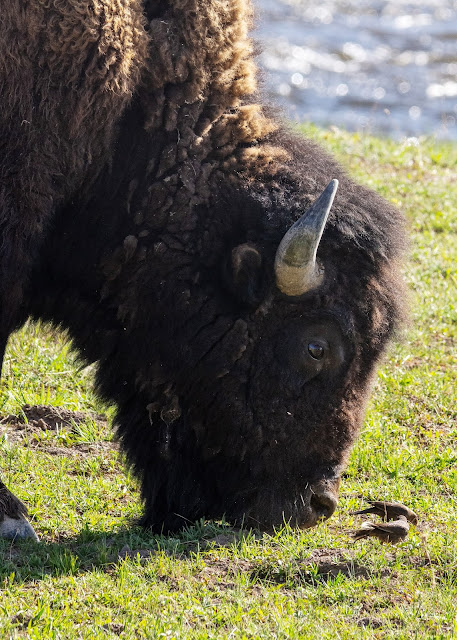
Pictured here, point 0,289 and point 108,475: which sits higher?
point 0,289

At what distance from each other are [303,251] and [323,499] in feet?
3.80

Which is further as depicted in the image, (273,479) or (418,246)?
(418,246)

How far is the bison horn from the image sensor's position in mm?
4430

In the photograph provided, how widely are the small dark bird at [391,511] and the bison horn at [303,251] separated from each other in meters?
1.13

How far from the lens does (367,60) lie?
24578mm

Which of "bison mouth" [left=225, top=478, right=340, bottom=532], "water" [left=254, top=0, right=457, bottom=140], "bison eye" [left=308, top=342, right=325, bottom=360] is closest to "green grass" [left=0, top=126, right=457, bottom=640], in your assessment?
"bison mouth" [left=225, top=478, right=340, bottom=532]

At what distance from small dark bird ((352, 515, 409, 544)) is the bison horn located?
1102mm

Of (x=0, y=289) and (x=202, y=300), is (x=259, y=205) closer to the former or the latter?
(x=202, y=300)

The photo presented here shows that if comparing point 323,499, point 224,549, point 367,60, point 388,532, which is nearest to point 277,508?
point 323,499

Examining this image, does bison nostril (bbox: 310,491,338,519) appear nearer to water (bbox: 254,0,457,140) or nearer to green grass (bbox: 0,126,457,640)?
green grass (bbox: 0,126,457,640)

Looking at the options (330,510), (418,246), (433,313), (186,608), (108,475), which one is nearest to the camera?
(186,608)

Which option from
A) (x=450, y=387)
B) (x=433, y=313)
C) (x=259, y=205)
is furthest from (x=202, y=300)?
(x=433, y=313)

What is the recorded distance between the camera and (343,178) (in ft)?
16.5

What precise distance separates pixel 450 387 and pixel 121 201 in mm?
2755
